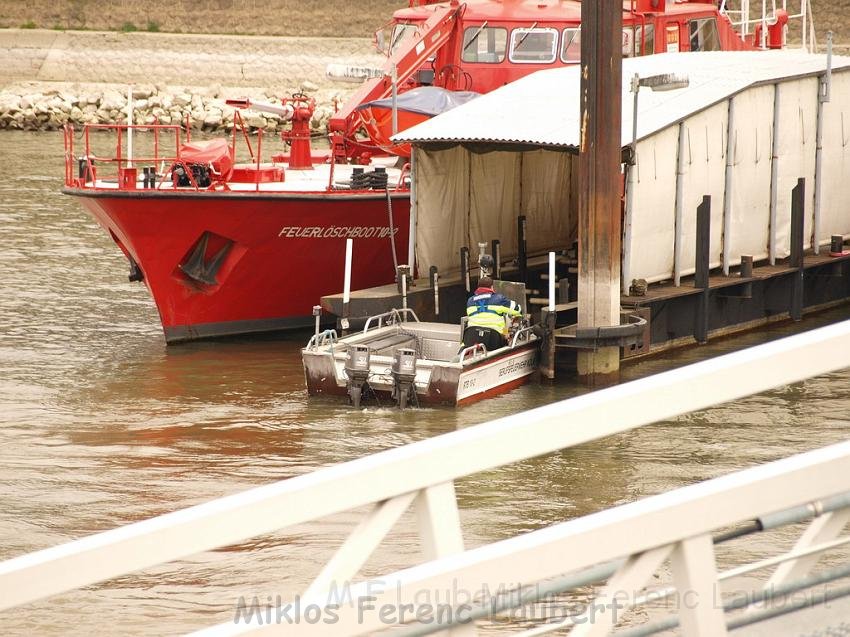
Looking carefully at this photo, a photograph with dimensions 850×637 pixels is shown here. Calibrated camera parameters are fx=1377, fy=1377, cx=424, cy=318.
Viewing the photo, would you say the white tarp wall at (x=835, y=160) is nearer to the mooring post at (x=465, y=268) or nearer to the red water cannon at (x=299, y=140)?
the mooring post at (x=465, y=268)

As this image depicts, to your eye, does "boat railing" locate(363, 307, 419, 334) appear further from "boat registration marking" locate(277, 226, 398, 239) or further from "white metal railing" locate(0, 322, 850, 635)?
"white metal railing" locate(0, 322, 850, 635)

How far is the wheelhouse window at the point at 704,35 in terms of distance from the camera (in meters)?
20.6

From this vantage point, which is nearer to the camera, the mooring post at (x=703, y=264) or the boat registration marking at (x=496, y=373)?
the boat registration marking at (x=496, y=373)

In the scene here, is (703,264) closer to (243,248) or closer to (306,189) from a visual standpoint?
(306,189)

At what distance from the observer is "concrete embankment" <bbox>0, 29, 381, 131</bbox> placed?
43312 millimetres

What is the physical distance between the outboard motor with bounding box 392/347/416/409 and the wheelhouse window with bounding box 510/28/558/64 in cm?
779

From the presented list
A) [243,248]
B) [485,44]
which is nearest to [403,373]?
[243,248]

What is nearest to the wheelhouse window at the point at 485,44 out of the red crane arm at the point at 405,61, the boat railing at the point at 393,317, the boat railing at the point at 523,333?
the red crane arm at the point at 405,61

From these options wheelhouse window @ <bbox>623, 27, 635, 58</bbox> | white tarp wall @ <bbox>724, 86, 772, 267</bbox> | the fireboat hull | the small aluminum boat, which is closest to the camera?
the small aluminum boat

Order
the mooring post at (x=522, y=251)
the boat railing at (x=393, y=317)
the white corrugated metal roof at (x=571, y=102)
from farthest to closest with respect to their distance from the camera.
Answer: the mooring post at (x=522, y=251) → the white corrugated metal roof at (x=571, y=102) → the boat railing at (x=393, y=317)

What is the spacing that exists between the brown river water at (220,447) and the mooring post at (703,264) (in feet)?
0.94

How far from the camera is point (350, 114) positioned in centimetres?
1811

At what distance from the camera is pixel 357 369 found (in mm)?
12531

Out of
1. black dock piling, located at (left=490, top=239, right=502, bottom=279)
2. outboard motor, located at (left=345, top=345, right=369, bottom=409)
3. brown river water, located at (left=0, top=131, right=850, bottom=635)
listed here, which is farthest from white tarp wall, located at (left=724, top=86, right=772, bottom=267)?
outboard motor, located at (left=345, top=345, right=369, bottom=409)
